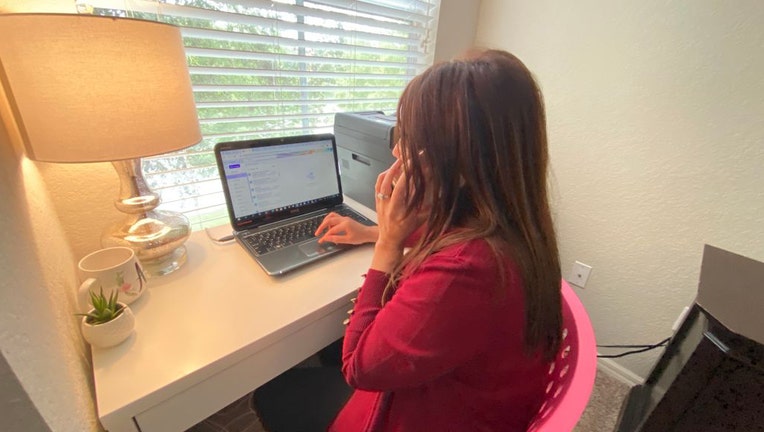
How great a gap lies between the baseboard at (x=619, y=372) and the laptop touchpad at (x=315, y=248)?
1.37 metres

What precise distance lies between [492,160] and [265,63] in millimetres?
902

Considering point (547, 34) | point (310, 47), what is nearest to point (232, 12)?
point (310, 47)

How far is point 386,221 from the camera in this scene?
0.69 m

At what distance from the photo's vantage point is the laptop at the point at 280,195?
854 millimetres

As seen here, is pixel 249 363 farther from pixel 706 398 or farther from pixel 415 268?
pixel 706 398

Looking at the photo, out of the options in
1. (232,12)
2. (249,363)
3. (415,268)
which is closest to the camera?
(415,268)

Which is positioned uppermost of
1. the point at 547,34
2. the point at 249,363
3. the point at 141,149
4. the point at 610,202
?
the point at 547,34

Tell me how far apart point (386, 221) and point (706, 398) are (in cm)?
98

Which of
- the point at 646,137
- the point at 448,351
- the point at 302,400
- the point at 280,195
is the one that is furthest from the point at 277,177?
the point at 646,137

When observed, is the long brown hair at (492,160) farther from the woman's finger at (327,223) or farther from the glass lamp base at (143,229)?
the glass lamp base at (143,229)

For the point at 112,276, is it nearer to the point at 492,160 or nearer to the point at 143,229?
the point at 143,229

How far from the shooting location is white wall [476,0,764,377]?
0.98 meters

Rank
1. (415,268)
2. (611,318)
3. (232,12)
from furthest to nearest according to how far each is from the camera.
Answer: (611,318), (232,12), (415,268)

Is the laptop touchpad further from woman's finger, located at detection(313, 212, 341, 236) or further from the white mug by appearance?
the white mug
